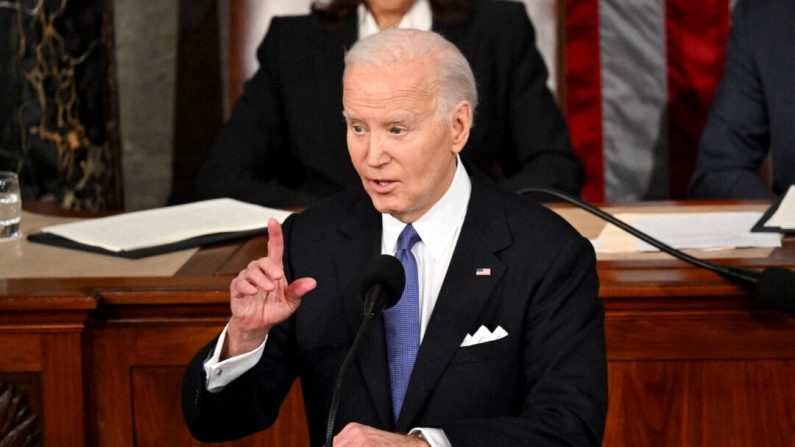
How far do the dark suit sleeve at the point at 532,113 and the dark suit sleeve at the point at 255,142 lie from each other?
2.03 ft

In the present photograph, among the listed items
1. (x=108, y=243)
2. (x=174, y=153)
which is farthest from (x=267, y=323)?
(x=174, y=153)

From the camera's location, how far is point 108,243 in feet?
8.63

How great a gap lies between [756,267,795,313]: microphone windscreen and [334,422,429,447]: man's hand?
813mm

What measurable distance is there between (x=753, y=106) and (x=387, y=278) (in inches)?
86.7

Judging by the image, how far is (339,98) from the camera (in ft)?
11.7

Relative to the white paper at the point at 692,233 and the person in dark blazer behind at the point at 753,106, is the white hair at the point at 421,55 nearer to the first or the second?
the white paper at the point at 692,233

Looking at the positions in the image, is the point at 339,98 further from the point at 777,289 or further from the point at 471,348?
the point at 471,348

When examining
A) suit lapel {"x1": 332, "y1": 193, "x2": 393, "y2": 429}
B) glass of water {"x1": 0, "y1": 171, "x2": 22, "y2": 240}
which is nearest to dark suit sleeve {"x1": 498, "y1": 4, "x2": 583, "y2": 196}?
glass of water {"x1": 0, "y1": 171, "x2": 22, "y2": 240}

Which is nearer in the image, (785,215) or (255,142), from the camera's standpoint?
(785,215)

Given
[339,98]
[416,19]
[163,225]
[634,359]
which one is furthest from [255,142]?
[634,359]

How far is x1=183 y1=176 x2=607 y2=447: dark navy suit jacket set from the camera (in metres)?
Result: 1.88

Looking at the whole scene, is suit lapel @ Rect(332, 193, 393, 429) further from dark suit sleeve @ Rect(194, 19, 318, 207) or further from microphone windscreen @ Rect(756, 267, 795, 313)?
dark suit sleeve @ Rect(194, 19, 318, 207)

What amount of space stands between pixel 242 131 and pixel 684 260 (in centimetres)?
158

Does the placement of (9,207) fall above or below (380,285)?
below
